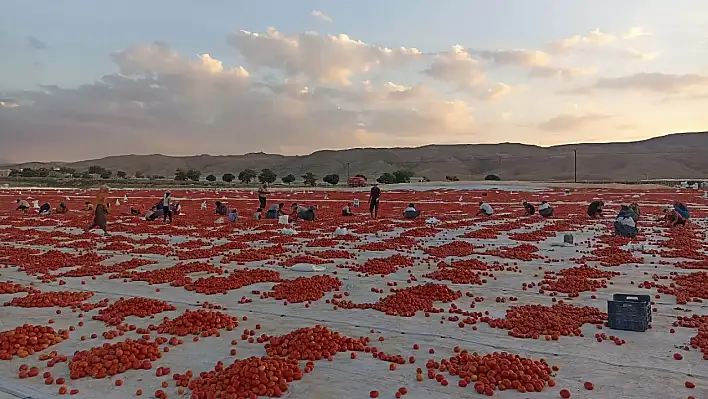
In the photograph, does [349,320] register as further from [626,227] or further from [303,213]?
[303,213]

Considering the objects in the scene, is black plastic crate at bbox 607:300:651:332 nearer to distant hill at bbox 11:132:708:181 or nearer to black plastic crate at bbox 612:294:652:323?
black plastic crate at bbox 612:294:652:323

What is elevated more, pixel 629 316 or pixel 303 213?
pixel 303 213

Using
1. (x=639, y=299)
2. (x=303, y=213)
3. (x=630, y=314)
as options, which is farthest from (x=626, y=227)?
(x=303, y=213)

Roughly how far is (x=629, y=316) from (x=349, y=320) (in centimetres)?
444

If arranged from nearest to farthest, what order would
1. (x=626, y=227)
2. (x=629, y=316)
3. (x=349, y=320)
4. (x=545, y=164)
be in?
(x=629, y=316)
(x=349, y=320)
(x=626, y=227)
(x=545, y=164)

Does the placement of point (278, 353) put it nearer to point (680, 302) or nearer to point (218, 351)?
point (218, 351)

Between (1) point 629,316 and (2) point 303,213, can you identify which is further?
(2) point 303,213

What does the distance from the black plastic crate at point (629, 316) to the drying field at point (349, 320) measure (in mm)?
158

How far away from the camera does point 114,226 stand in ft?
Result: 81.8

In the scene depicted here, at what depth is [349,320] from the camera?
9477mm

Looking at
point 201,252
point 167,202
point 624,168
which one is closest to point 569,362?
point 201,252

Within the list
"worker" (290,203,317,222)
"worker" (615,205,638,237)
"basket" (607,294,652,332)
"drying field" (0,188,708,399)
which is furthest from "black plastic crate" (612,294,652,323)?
"worker" (290,203,317,222)

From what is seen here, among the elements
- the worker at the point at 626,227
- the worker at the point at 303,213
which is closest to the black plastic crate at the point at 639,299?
the worker at the point at 626,227

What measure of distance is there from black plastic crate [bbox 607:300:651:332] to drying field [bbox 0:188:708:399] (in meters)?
0.16
